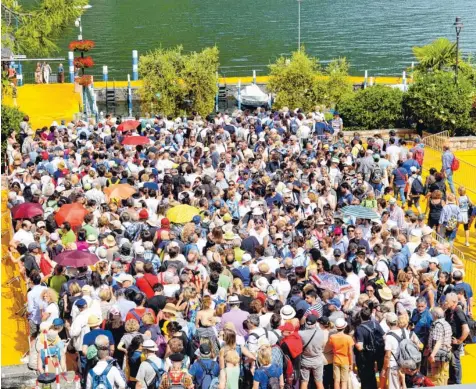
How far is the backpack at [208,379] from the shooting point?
9305 mm

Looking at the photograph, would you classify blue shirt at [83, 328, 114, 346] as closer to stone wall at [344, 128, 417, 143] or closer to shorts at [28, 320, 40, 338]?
shorts at [28, 320, 40, 338]

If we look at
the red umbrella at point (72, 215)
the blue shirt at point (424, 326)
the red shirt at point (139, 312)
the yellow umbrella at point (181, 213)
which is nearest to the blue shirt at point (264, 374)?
the red shirt at point (139, 312)

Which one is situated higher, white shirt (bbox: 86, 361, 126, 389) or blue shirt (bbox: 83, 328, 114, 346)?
blue shirt (bbox: 83, 328, 114, 346)

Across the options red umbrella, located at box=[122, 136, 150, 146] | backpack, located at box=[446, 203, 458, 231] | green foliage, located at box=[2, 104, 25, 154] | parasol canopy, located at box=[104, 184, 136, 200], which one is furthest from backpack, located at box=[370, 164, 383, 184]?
green foliage, located at box=[2, 104, 25, 154]

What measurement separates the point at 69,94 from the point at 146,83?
321 centimetres

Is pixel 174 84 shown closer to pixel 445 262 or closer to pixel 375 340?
pixel 445 262

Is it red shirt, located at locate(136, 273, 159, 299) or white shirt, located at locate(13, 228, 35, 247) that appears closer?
red shirt, located at locate(136, 273, 159, 299)

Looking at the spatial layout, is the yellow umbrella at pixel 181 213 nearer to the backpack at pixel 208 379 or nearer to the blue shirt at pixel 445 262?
the blue shirt at pixel 445 262

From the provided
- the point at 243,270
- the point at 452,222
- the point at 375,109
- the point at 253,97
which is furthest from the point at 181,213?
the point at 253,97

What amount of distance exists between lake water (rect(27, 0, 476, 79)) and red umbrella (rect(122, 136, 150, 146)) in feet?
109

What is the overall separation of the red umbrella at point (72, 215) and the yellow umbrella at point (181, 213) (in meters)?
1.38

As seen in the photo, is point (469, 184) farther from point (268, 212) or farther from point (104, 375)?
point (104, 375)

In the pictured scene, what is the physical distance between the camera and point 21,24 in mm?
29844

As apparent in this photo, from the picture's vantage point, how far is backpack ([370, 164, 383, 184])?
17.3 meters
